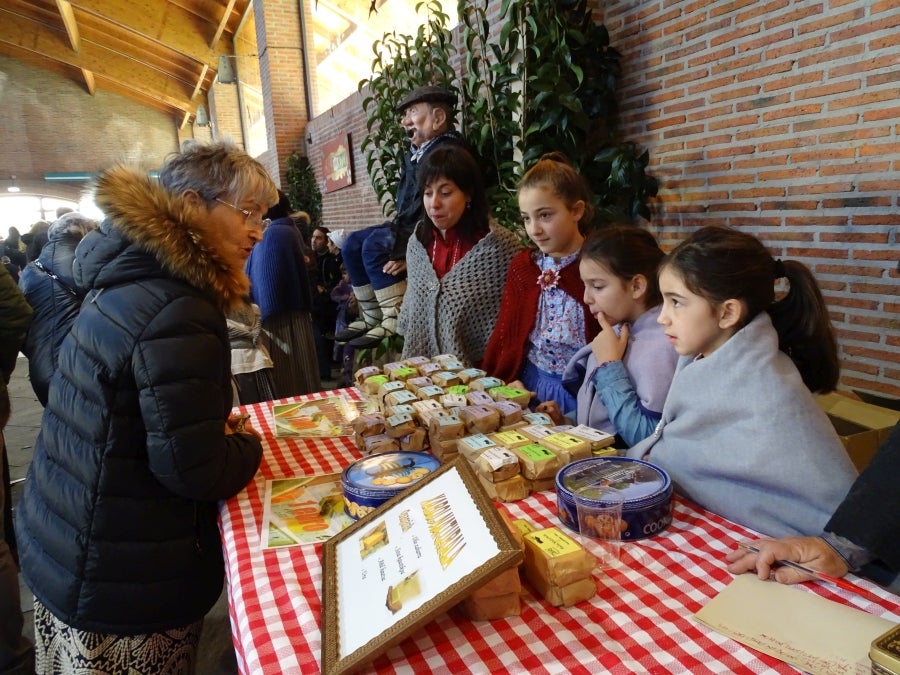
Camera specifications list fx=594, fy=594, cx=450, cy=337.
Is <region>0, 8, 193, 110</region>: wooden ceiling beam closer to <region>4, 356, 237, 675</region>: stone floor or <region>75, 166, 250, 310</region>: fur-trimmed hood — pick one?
<region>4, 356, 237, 675</region>: stone floor

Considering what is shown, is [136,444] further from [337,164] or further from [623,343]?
[337,164]

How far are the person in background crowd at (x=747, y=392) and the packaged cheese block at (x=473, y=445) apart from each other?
0.34 m

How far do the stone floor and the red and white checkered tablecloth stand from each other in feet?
4.61

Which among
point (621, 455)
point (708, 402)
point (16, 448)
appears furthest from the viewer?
point (16, 448)

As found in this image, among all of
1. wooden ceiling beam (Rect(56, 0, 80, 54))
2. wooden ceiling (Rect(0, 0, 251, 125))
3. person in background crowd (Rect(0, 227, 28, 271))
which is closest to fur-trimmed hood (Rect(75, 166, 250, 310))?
person in background crowd (Rect(0, 227, 28, 271))

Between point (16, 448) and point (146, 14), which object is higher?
point (146, 14)

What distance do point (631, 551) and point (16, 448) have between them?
506 centimetres

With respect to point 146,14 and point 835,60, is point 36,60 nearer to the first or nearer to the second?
point 146,14

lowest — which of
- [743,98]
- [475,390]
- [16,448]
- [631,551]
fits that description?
[16,448]

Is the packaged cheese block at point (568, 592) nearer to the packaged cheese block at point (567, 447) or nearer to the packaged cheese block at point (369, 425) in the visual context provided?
the packaged cheese block at point (567, 447)

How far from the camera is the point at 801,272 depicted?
50.4 inches

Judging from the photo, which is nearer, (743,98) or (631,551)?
(631,551)

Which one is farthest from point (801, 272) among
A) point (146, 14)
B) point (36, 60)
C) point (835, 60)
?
point (36, 60)

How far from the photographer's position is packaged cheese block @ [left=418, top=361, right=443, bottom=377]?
72.2 inches
